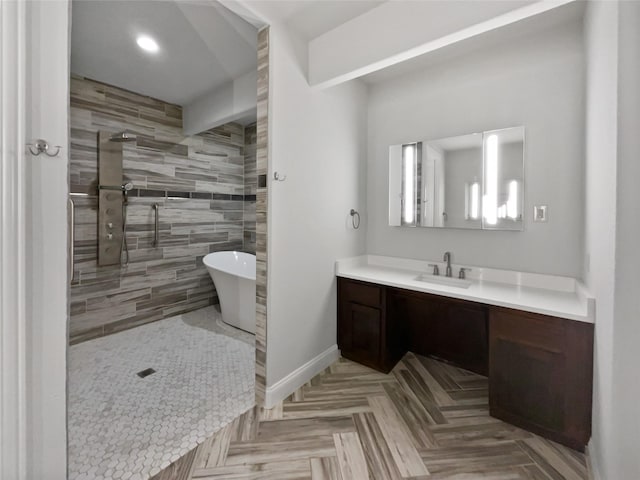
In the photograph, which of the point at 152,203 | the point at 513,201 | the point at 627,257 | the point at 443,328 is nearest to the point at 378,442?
the point at 443,328

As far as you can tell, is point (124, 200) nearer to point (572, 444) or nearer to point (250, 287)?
point (250, 287)

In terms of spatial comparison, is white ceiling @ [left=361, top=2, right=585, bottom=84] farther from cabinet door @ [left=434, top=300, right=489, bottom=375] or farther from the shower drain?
the shower drain

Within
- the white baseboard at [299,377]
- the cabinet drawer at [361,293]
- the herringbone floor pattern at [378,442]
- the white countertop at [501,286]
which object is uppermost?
the white countertop at [501,286]

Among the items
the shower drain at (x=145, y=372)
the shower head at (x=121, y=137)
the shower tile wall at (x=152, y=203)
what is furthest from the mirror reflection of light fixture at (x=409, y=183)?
the shower head at (x=121, y=137)

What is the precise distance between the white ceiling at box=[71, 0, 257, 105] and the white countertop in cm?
192

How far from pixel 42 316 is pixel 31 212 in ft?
1.13

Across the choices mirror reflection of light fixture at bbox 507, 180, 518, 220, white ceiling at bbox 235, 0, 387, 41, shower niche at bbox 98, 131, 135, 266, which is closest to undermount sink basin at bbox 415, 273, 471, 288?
A: mirror reflection of light fixture at bbox 507, 180, 518, 220

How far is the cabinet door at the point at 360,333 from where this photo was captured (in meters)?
2.29

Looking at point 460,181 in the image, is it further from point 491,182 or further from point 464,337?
point 464,337

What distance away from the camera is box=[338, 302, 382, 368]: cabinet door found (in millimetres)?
2285

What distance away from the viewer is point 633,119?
108 centimetres

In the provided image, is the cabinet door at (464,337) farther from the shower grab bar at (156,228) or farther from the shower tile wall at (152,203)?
the shower grab bar at (156,228)

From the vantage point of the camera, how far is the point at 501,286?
2.05m

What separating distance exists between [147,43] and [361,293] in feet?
8.28
